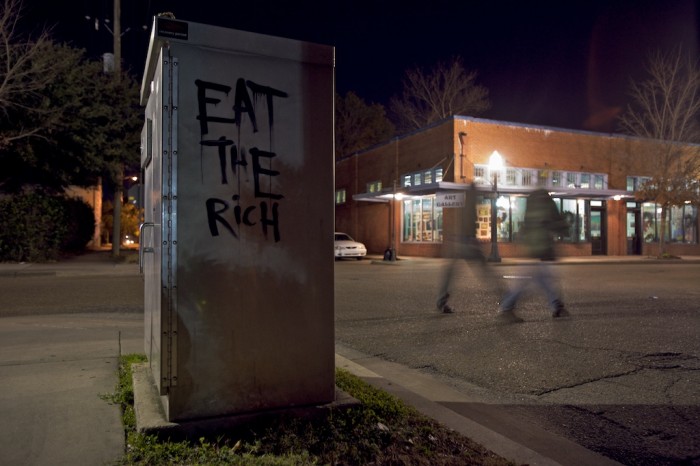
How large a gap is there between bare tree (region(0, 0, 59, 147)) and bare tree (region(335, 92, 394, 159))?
106ft

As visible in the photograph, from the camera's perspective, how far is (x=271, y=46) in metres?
3.47

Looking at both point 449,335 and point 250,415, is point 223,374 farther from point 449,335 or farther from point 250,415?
point 449,335

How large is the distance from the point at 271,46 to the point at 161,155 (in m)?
0.97

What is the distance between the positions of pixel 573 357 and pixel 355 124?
4662 cm

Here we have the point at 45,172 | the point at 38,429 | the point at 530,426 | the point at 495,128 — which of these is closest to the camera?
the point at 38,429

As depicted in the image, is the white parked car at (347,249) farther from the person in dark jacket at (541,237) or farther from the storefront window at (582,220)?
the person in dark jacket at (541,237)

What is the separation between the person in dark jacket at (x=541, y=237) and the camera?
7.80 m

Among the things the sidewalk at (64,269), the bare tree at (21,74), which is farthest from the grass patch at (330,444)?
the bare tree at (21,74)

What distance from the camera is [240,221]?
3365 mm

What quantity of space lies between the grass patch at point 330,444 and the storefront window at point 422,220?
24.6m

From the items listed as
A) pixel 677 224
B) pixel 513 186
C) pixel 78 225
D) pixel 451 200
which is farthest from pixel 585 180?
pixel 78 225

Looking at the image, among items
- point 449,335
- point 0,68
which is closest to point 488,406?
point 449,335

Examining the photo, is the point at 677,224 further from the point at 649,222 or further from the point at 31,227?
the point at 31,227

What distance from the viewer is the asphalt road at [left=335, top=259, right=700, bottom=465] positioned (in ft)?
13.3
